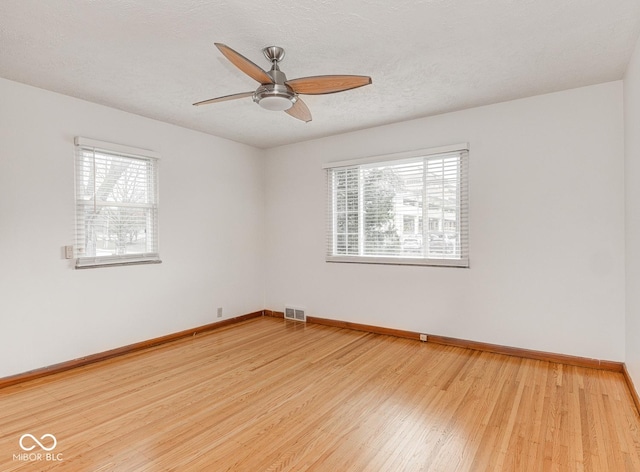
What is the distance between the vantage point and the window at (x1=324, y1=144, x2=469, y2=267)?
3902mm

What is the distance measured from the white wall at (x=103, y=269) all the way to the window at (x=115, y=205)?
100mm

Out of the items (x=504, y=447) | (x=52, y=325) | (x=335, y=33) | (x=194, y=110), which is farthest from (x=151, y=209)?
(x=504, y=447)

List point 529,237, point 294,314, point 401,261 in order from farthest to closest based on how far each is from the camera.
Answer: point 294,314 → point 401,261 → point 529,237

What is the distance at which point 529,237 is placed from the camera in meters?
3.46

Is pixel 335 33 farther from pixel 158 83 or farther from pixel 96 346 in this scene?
pixel 96 346

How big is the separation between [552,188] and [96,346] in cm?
473

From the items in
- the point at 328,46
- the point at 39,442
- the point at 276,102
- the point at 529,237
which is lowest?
the point at 39,442

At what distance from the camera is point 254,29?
223 cm

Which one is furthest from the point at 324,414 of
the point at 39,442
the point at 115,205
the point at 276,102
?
the point at 115,205

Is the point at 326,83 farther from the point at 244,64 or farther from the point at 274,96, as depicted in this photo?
the point at 244,64

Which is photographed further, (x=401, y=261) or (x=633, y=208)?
(x=401, y=261)

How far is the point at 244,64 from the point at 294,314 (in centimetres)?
374

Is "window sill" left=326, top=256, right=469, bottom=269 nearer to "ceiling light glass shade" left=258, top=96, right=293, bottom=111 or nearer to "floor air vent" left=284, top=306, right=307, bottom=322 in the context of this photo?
"floor air vent" left=284, top=306, right=307, bottom=322

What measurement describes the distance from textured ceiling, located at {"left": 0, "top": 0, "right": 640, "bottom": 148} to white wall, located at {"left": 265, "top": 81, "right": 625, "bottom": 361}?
1.11ft
